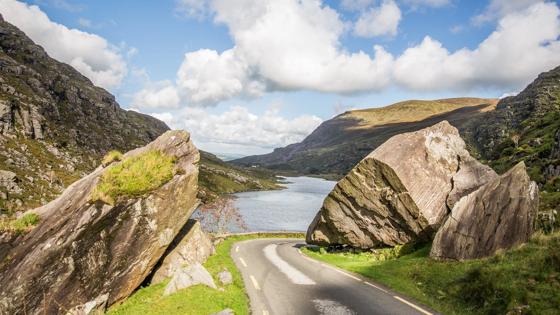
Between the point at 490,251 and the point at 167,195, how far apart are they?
58.1 feet

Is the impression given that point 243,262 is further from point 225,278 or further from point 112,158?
point 112,158

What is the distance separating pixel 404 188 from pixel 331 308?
54.5 ft

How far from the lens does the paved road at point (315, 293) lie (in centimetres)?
1402

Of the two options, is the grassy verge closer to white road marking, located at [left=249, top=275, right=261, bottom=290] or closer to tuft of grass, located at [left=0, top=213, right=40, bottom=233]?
white road marking, located at [left=249, top=275, right=261, bottom=290]

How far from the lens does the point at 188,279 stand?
17.3 meters

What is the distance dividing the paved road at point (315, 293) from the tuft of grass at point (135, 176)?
303 inches

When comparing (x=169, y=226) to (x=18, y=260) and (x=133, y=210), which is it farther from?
(x=18, y=260)

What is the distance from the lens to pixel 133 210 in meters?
18.3

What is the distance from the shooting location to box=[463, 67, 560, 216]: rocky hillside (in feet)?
137

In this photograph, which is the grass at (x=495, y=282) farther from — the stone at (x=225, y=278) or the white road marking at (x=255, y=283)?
→ the stone at (x=225, y=278)

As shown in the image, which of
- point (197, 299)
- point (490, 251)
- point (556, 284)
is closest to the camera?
point (556, 284)

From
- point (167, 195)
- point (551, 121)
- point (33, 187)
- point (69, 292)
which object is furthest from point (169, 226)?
point (33, 187)

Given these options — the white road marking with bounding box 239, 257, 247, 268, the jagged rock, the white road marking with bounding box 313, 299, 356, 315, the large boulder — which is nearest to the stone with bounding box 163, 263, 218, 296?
A: the jagged rock

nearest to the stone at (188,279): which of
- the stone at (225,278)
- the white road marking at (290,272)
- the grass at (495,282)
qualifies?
the stone at (225,278)
